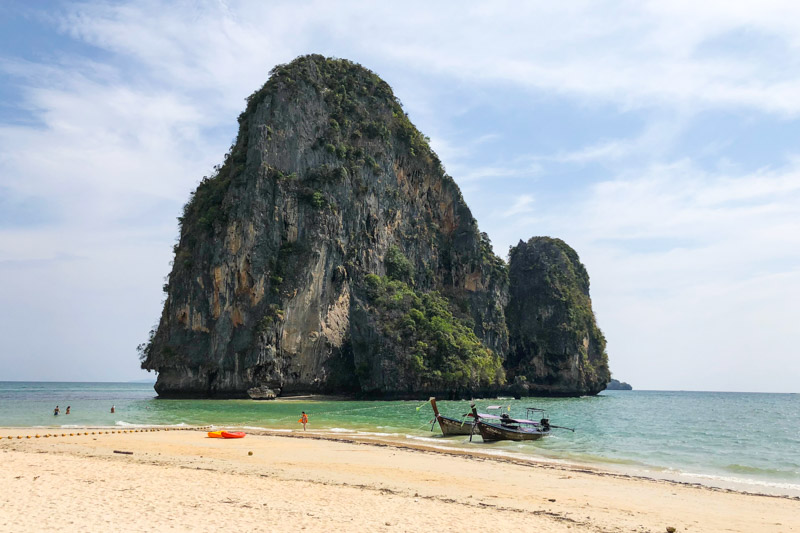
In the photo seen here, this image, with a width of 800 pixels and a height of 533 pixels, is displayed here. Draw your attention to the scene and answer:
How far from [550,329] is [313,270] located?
44401 millimetres

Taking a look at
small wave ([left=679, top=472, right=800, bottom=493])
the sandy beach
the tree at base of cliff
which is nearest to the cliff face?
the tree at base of cliff

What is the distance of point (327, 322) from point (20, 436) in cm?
3970

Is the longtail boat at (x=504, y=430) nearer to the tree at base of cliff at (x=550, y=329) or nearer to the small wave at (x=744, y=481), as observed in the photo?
the small wave at (x=744, y=481)

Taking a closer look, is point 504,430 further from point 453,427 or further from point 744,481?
point 744,481

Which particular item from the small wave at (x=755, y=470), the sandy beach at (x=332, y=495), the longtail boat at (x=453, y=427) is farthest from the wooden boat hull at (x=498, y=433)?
the small wave at (x=755, y=470)

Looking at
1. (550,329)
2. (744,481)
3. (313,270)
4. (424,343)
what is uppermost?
(313,270)

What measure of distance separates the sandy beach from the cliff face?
1523 inches

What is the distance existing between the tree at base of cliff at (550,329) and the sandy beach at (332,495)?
213 ft

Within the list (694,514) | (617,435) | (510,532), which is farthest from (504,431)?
(510,532)

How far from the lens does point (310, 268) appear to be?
194 ft

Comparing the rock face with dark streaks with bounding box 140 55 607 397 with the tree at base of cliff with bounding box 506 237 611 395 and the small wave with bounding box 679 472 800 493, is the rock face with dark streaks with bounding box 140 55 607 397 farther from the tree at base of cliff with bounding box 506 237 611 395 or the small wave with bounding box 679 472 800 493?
the small wave with bounding box 679 472 800 493

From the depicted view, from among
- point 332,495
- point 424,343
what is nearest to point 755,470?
point 332,495

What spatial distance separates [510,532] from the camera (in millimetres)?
8609

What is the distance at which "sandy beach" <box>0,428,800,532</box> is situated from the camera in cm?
846
